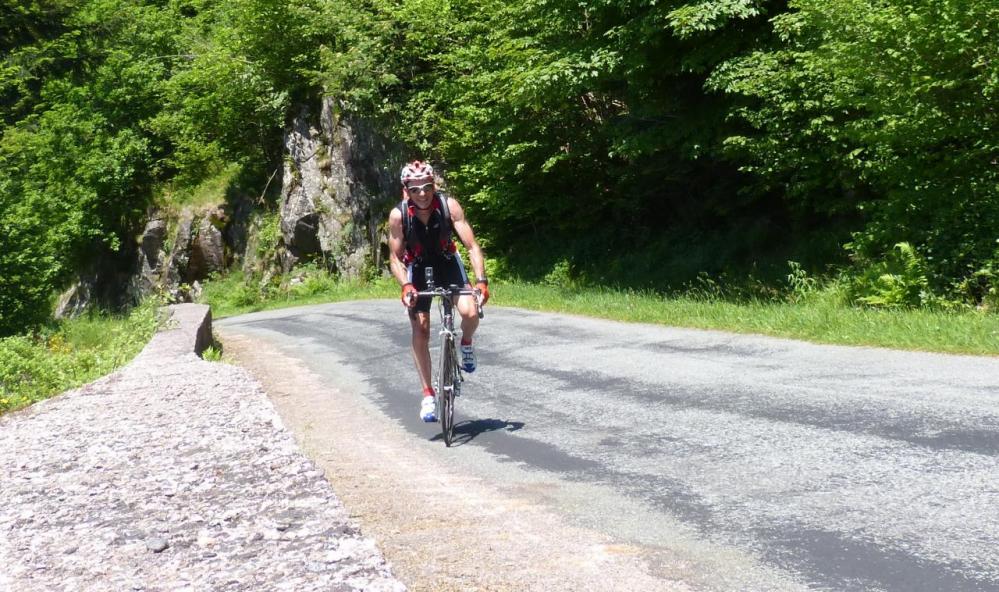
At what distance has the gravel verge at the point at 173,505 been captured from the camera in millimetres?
3488

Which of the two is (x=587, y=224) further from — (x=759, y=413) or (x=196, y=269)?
(x=196, y=269)

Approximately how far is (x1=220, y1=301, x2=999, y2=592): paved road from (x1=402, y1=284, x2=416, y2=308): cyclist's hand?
119cm

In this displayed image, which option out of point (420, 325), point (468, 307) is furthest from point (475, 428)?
point (468, 307)

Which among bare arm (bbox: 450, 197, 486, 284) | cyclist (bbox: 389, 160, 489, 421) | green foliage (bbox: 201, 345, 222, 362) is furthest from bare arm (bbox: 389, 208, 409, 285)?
green foliage (bbox: 201, 345, 222, 362)

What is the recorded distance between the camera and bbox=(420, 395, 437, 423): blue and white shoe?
7336 millimetres

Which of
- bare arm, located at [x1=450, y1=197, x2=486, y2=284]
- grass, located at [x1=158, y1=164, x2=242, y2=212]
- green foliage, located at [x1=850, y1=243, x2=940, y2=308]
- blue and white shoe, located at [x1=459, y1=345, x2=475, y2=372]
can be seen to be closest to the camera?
bare arm, located at [x1=450, y1=197, x2=486, y2=284]

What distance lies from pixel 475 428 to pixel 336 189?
29.4m

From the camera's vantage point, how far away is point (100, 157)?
42.0 metres

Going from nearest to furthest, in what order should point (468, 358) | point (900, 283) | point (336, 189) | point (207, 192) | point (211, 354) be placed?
point (468, 358)
point (900, 283)
point (211, 354)
point (336, 189)
point (207, 192)

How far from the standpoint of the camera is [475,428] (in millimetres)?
7730

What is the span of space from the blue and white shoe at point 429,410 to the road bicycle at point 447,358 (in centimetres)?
5

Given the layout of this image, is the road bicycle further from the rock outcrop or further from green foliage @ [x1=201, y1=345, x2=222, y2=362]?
the rock outcrop

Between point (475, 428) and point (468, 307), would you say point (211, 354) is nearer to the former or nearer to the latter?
point (475, 428)

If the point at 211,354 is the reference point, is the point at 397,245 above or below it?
above
